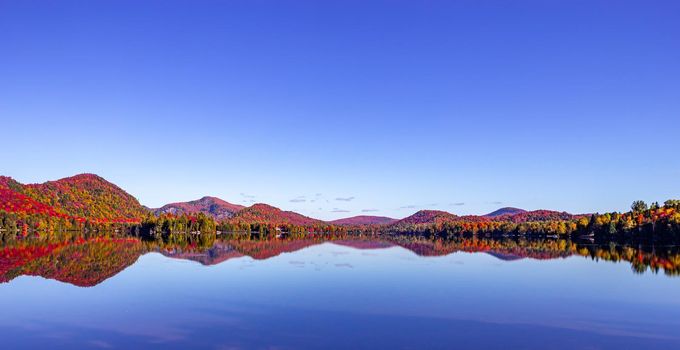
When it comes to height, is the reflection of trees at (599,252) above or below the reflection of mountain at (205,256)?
below

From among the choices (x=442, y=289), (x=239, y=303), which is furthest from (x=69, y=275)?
(x=442, y=289)

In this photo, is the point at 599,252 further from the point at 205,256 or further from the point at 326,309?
the point at 326,309

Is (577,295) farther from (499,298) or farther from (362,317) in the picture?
(362,317)

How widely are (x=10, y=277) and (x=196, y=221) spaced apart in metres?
169

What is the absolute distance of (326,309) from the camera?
24.5 m

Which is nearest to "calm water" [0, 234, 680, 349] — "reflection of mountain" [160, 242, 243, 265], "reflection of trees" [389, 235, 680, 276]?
"reflection of mountain" [160, 242, 243, 265]

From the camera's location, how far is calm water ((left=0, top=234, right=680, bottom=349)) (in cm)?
1808

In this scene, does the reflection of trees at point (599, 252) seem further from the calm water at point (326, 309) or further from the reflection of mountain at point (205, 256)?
the reflection of mountain at point (205, 256)

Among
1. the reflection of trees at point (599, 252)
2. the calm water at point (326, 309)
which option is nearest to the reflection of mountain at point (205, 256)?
the calm water at point (326, 309)

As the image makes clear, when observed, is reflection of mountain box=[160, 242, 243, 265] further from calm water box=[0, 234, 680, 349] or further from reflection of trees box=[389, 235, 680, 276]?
reflection of trees box=[389, 235, 680, 276]

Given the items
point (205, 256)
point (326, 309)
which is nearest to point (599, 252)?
point (205, 256)

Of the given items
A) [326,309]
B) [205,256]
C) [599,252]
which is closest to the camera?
[326,309]

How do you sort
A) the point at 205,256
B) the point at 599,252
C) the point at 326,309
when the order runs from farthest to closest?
the point at 599,252, the point at 205,256, the point at 326,309

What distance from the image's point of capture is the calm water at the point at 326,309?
712 inches
